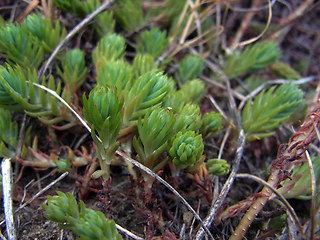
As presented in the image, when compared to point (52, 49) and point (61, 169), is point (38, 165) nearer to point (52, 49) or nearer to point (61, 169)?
point (61, 169)

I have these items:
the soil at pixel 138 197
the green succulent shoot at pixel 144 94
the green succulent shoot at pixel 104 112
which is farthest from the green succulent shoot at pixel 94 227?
the green succulent shoot at pixel 144 94

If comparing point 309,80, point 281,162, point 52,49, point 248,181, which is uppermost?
point 52,49

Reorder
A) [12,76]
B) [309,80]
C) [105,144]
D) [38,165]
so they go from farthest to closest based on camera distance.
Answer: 1. [309,80]
2. [38,165]
3. [12,76]
4. [105,144]

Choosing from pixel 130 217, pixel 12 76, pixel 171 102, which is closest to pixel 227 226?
pixel 130 217

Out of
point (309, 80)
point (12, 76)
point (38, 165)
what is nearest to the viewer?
point (12, 76)

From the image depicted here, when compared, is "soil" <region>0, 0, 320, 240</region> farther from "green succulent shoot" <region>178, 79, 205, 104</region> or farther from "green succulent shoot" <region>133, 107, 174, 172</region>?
"green succulent shoot" <region>178, 79, 205, 104</region>

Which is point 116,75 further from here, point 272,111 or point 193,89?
point 272,111

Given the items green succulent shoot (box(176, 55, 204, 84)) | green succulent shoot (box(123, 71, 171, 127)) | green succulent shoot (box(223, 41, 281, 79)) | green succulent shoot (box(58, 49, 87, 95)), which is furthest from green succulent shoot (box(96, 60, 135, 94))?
green succulent shoot (box(223, 41, 281, 79))
